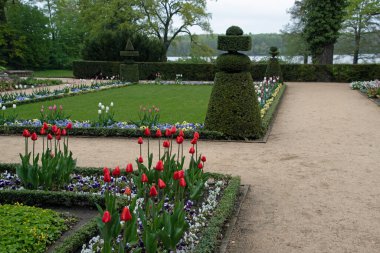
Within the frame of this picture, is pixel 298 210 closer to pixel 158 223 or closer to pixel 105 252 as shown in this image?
pixel 158 223

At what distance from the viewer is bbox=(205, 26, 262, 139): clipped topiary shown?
9102 mm

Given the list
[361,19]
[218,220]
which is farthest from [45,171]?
[361,19]

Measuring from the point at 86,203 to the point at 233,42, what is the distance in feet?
18.3

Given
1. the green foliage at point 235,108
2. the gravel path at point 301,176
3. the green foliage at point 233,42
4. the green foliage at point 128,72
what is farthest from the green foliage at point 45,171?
the green foliage at point 128,72

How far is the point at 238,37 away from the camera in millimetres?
9500

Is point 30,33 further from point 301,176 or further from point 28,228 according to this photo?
point 28,228

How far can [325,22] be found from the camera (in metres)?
28.7

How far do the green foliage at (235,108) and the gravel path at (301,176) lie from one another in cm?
42

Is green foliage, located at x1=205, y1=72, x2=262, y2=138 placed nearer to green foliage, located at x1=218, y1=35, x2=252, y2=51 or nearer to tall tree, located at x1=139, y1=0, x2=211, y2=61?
green foliage, located at x1=218, y1=35, x2=252, y2=51

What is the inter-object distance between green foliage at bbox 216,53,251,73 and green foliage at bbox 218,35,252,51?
19cm

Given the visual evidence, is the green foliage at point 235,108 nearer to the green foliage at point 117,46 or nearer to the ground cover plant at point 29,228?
Answer: the ground cover plant at point 29,228

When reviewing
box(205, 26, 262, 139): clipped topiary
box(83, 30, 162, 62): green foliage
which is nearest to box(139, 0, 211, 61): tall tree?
box(83, 30, 162, 62): green foliage

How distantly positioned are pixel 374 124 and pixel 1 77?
1661cm

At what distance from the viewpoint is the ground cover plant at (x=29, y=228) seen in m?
3.63
